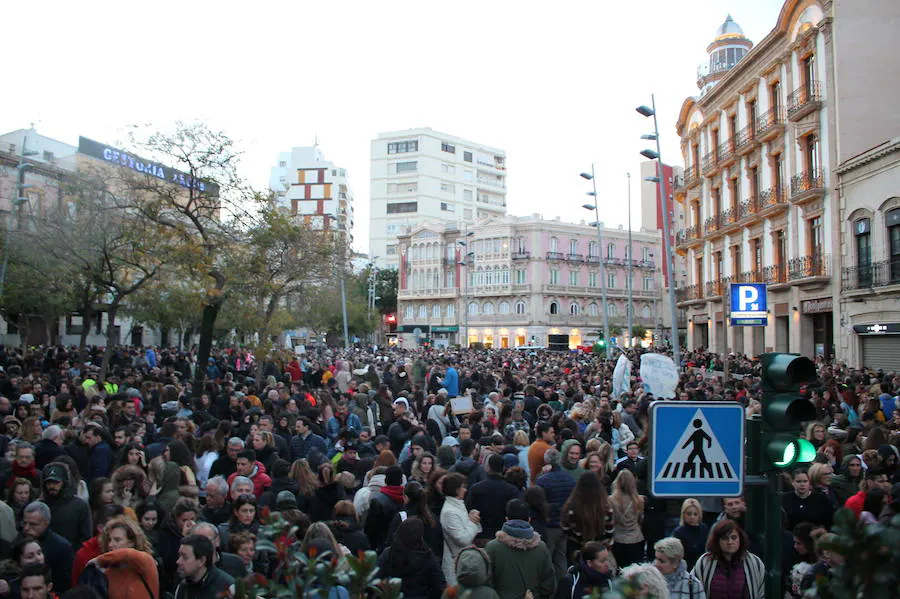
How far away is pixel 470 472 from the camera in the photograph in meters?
8.39

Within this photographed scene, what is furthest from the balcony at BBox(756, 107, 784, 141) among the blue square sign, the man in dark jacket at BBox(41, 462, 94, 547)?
the man in dark jacket at BBox(41, 462, 94, 547)

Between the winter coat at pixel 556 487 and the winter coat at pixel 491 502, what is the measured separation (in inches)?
17.3

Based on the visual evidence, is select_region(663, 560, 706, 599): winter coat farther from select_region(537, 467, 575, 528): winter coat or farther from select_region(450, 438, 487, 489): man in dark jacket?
select_region(450, 438, 487, 489): man in dark jacket

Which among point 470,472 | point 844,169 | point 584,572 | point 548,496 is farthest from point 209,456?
point 844,169

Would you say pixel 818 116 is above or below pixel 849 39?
below

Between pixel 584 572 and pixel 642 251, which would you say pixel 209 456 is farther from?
pixel 642 251

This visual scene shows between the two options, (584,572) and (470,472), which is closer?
(584,572)

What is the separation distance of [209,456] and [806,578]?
22.8 ft

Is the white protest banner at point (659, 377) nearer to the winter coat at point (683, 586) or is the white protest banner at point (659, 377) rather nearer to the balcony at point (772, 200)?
the winter coat at point (683, 586)

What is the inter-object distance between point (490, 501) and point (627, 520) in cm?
129

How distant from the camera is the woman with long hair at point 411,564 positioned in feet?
19.5

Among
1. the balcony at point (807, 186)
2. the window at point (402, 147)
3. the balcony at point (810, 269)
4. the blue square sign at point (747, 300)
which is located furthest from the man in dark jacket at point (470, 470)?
the window at point (402, 147)

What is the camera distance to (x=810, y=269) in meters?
31.2

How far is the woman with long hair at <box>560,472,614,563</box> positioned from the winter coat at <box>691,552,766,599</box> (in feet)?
4.08
